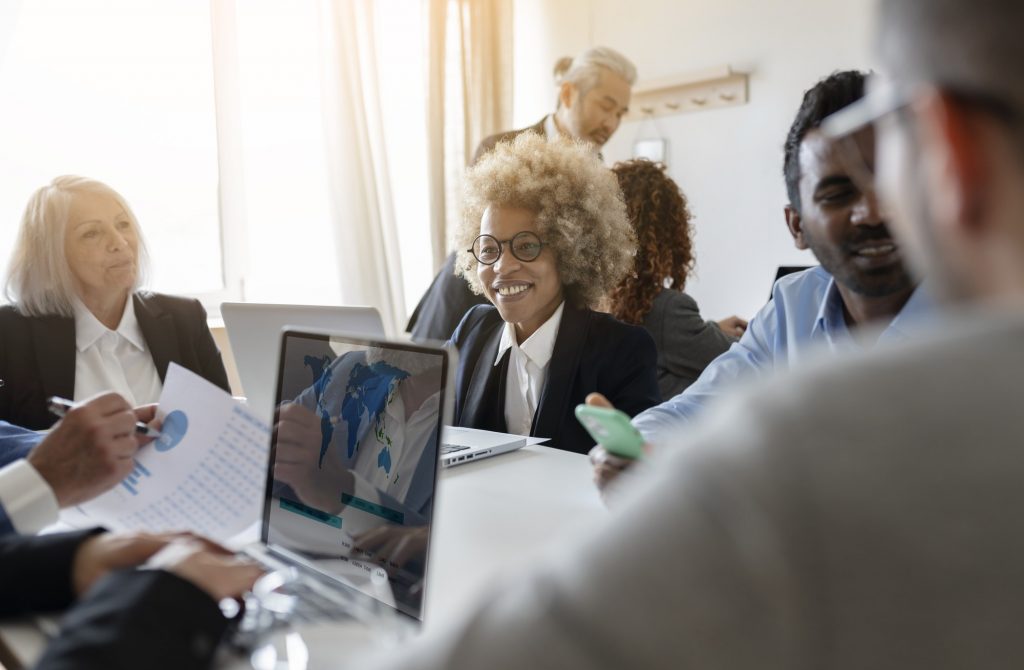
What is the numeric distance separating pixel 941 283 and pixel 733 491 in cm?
17

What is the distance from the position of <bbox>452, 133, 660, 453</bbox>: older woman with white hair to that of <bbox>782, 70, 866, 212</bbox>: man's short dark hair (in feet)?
1.75

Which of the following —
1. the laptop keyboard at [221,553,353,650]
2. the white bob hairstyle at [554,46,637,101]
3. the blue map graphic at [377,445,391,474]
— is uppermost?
the white bob hairstyle at [554,46,637,101]

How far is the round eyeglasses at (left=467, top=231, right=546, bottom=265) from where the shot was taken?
6.53ft

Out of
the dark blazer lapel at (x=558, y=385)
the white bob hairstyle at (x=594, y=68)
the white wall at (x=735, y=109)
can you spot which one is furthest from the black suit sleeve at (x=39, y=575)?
the white wall at (x=735, y=109)

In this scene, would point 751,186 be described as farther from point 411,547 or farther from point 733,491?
point 733,491

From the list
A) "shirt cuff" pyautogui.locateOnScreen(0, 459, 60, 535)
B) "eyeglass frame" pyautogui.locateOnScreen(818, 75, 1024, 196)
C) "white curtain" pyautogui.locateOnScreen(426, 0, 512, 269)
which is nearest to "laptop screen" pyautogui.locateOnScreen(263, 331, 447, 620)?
"shirt cuff" pyautogui.locateOnScreen(0, 459, 60, 535)

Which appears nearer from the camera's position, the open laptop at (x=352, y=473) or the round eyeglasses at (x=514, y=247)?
the open laptop at (x=352, y=473)

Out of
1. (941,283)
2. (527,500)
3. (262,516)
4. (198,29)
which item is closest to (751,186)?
(198,29)

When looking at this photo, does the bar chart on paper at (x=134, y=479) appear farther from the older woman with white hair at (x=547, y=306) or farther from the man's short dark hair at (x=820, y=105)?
the man's short dark hair at (x=820, y=105)

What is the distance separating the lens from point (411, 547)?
879 millimetres

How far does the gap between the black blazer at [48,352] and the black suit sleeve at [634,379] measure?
1.14m

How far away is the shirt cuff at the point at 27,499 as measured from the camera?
105 centimetres

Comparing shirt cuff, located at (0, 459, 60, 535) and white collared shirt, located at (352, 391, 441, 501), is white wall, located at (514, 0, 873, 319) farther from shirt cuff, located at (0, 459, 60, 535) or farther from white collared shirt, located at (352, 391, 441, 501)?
shirt cuff, located at (0, 459, 60, 535)

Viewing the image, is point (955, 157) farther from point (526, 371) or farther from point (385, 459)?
point (526, 371)
